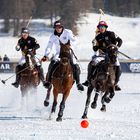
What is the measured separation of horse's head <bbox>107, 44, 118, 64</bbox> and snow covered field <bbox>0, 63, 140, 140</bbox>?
1.67 meters

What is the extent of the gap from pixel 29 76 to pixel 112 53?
15.1 ft

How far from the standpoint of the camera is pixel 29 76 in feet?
66.1

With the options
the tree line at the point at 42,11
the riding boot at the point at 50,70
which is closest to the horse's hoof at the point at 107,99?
the riding boot at the point at 50,70

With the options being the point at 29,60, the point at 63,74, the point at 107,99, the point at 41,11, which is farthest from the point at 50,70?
the point at 41,11

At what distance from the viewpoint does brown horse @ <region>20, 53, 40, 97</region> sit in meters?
20.0

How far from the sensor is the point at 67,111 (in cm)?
1848

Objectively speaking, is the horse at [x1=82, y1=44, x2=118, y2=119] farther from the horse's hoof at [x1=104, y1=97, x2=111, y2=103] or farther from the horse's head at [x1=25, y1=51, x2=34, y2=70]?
the horse's head at [x1=25, y1=51, x2=34, y2=70]

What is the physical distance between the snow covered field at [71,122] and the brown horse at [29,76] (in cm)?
56

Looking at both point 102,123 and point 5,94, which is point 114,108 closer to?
point 102,123

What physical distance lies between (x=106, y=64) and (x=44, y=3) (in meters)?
68.3

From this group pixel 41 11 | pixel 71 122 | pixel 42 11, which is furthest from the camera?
pixel 41 11

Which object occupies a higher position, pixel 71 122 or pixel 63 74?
pixel 63 74

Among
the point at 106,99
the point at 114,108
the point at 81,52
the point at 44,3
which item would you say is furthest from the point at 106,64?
the point at 44,3

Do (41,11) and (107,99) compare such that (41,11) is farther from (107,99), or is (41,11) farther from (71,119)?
(71,119)
